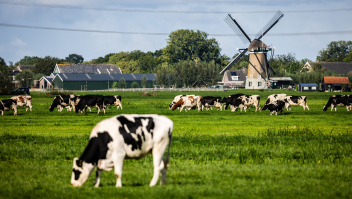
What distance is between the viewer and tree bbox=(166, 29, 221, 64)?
14162cm

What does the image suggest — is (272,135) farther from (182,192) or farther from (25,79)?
(25,79)

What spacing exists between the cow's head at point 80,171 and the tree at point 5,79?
263 feet

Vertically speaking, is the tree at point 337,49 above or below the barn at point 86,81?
above

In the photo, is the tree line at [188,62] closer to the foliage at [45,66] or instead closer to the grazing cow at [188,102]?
the foliage at [45,66]

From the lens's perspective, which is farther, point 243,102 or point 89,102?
point 243,102

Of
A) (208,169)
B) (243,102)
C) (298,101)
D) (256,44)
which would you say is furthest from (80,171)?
(256,44)

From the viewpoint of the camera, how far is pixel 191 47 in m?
144

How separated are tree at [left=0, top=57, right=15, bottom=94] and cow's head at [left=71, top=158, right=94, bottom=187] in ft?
263

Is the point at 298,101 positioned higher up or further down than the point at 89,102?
higher up

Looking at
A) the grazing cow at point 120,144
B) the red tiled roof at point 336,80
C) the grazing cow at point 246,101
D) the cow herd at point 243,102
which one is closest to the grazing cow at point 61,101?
the cow herd at point 243,102

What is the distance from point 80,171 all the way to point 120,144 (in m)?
1.19

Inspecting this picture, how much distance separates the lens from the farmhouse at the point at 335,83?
4273 inches

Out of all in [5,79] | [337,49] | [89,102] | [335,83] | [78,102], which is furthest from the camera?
[337,49]

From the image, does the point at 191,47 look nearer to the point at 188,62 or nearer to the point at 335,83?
the point at 188,62
